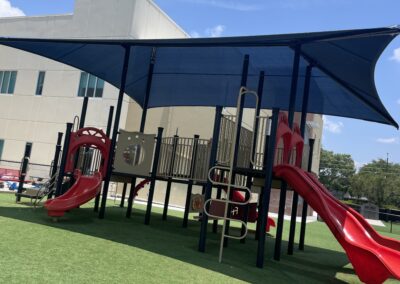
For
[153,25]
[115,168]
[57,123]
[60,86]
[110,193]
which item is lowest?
[110,193]

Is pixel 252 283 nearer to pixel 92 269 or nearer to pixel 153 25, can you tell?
pixel 92 269

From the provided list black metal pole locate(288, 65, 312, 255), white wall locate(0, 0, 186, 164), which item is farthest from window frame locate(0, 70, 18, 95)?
black metal pole locate(288, 65, 312, 255)

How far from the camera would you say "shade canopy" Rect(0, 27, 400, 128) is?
25.7 feet

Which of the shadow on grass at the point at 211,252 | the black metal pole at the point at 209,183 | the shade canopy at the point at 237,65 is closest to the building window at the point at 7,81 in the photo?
the shade canopy at the point at 237,65

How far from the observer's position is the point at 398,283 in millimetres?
7496

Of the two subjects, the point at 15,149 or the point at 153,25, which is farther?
the point at 15,149

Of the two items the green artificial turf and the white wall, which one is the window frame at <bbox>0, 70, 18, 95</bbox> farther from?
the green artificial turf

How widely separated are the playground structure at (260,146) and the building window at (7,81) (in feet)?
58.3

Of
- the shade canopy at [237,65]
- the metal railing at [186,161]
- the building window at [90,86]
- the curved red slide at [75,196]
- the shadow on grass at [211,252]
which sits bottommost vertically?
the shadow on grass at [211,252]

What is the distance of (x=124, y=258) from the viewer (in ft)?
19.5

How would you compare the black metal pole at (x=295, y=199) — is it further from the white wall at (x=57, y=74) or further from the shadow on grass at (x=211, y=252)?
the white wall at (x=57, y=74)

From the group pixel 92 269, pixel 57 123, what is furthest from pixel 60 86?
pixel 92 269

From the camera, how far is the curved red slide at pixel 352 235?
5941 millimetres

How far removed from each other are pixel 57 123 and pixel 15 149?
13.7 ft
